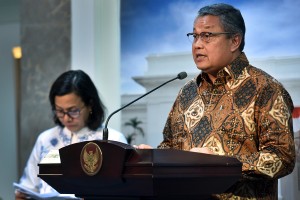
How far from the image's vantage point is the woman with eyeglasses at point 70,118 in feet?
14.6

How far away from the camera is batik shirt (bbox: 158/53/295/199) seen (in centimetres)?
278

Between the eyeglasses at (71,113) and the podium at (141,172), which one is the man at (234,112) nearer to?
the podium at (141,172)

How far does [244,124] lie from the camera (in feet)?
9.57

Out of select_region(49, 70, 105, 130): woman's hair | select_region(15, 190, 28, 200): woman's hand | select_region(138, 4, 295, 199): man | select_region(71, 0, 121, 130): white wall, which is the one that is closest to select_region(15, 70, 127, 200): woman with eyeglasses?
select_region(49, 70, 105, 130): woman's hair

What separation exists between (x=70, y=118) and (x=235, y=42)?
1.68m

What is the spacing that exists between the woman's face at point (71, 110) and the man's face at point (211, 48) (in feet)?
5.13

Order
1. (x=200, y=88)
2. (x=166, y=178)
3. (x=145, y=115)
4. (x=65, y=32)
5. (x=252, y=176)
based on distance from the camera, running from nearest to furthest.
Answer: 1. (x=166, y=178)
2. (x=252, y=176)
3. (x=200, y=88)
4. (x=145, y=115)
5. (x=65, y=32)

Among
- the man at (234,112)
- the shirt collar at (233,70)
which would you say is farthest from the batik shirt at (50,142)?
the shirt collar at (233,70)

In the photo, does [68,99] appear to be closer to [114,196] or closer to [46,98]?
[46,98]

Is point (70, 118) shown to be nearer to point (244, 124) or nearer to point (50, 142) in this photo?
point (50, 142)

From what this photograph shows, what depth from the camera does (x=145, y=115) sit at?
506 cm

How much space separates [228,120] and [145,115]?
213 cm

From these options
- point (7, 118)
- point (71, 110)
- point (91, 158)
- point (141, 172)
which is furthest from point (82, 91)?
point (7, 118)

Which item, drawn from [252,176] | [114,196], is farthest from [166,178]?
[252,176]
